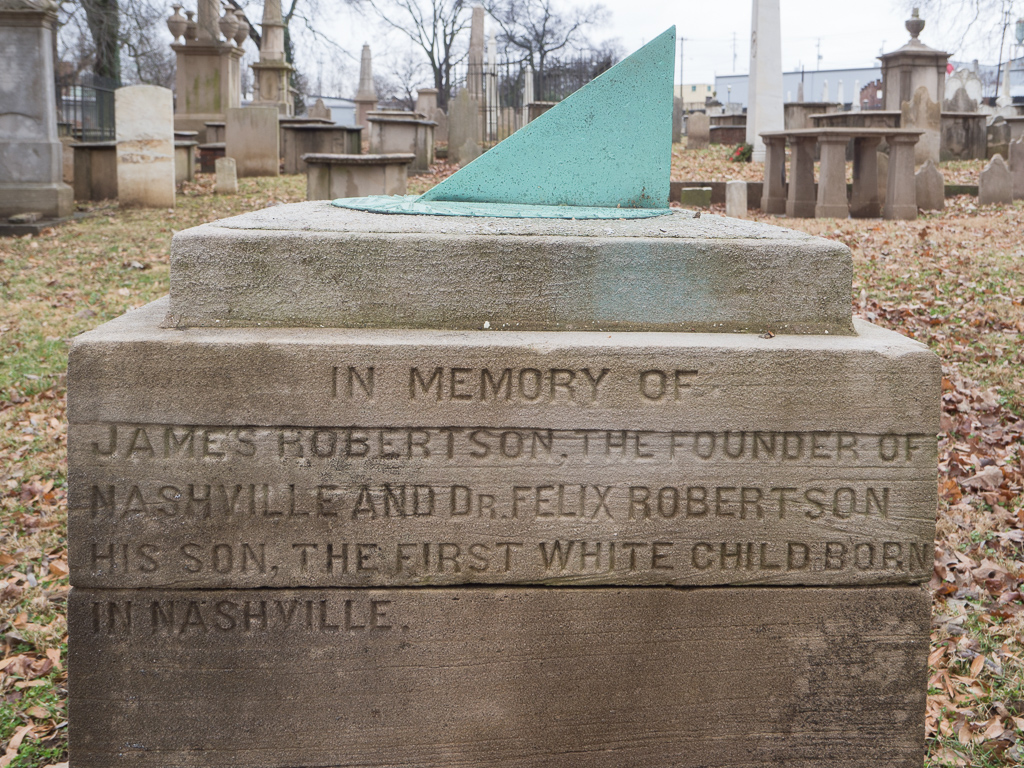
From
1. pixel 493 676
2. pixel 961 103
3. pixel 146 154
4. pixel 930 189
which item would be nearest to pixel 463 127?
pixel 146 154

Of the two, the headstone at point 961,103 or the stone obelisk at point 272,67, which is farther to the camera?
the headstone at point 961,103

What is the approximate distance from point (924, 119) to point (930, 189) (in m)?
4.03

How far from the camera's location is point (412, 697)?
226 centimetres

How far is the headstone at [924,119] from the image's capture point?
16484 mm

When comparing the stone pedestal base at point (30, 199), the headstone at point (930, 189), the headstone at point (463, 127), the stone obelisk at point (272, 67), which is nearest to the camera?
the stone pedestal base at point (30, 199)

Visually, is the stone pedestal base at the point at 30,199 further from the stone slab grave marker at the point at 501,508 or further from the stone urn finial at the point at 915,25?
the stone urn finial at the point at 915,25

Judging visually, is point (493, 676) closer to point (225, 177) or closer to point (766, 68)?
point (225, 177)

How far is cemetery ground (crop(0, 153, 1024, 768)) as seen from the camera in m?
3.10

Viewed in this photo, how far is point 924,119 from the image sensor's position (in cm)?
1659

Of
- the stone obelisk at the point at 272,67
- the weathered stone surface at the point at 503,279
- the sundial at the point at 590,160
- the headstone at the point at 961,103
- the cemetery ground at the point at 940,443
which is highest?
the stone obelisk at the point at 272,67

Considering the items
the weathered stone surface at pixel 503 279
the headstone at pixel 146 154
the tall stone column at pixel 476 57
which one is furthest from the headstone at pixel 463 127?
the weathered stone surface at pixel 503 279

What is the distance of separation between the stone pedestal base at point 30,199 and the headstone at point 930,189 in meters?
11.3

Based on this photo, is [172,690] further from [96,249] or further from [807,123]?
[807,123]

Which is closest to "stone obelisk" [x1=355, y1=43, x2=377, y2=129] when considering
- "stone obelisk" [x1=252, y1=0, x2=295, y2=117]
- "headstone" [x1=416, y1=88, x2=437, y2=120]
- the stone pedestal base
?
Result: "headstone" [x1=416, y1=88, x2=437, y2=120]
